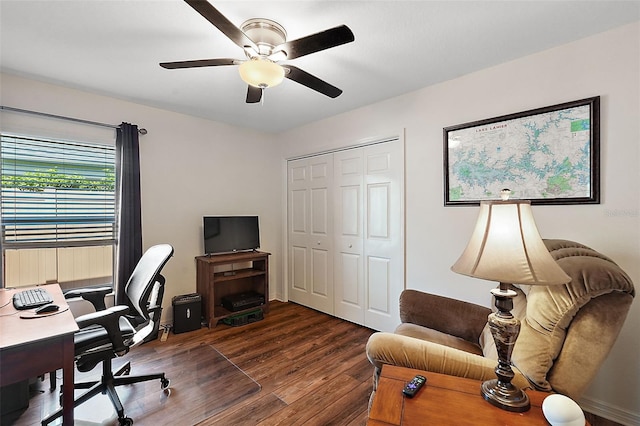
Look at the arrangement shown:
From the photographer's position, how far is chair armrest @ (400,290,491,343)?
6.19 ft

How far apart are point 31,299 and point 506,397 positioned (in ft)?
8.38

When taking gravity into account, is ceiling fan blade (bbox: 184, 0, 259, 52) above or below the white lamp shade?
above

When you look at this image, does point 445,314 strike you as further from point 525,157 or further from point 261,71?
point 261,71

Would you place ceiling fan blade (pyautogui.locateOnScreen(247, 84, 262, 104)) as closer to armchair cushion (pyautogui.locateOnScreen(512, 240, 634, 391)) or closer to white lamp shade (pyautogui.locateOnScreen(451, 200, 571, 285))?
white lamp shade (pyautogui.locateOnScreen(451, 200, 571, 285))

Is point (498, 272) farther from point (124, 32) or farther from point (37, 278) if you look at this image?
point (37, 278)

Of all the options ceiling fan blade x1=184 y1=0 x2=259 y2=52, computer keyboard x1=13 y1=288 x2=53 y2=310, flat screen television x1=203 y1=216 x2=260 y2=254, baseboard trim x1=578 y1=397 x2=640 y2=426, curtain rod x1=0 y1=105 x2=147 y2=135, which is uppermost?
ceiling fan blade x1=184 y1=0 x2=259 y2=52

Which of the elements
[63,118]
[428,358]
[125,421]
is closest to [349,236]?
[428,358]

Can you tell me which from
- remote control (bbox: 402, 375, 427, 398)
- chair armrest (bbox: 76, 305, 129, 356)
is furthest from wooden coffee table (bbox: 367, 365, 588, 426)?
chair armrest (bbox: 76, 305, 129, 356)

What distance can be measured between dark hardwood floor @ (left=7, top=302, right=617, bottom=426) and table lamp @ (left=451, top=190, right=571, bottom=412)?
3.43ft

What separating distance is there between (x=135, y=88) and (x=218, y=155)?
45.6 inches

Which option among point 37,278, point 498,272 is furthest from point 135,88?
point 498,272

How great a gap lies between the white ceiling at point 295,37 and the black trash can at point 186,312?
2079 mm

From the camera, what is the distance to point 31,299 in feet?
5.80

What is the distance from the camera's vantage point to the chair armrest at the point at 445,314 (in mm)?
1886
